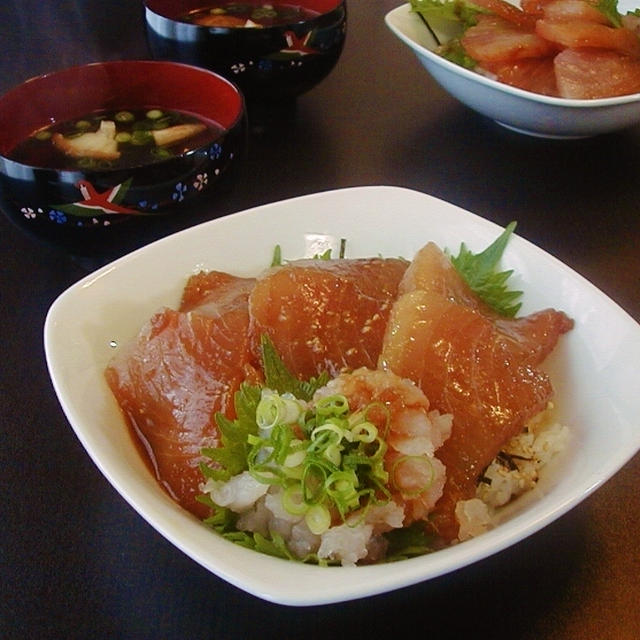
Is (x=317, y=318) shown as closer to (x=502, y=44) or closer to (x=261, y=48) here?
(x=261, y=48)

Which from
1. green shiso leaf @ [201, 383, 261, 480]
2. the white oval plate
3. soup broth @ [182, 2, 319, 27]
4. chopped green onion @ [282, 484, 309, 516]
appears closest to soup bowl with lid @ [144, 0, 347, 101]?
soup broth @ [182, 2, 319, 27]

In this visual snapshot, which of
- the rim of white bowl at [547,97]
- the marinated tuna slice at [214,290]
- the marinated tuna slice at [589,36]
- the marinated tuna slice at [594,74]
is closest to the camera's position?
the marinated tuna slice at [214,290]

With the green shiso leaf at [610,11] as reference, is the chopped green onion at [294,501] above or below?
below

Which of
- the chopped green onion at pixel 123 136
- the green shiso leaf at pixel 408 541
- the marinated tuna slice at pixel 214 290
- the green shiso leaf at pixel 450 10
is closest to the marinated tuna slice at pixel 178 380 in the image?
the marinated tuna slice at pixel 214 290

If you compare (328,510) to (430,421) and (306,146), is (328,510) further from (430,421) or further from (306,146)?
(306,146)

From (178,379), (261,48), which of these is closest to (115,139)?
(261,48)

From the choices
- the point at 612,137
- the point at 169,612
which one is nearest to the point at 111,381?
the point at 169,612

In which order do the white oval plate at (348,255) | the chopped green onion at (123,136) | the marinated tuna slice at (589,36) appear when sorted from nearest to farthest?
the white oval plate at (348,255), the chopped green onion at (123,136), the marinated tuna slice at (589,36)

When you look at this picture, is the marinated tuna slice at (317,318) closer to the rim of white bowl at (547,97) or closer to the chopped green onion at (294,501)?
the chopped green onion at (294,501)
